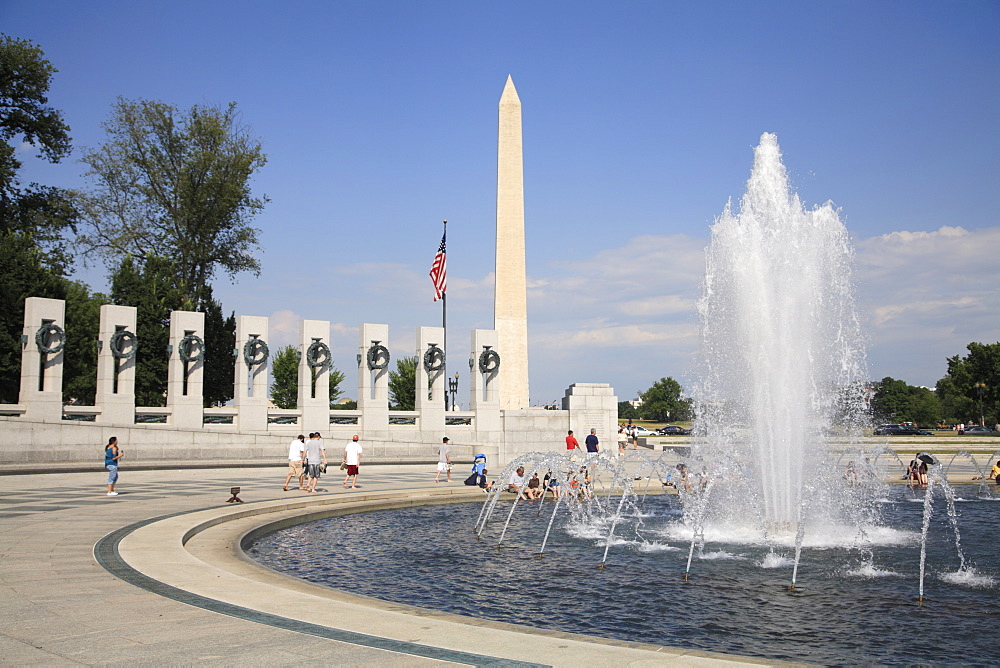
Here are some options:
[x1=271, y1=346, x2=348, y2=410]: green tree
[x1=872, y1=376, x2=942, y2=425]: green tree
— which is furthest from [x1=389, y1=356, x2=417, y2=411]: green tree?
[x1=872, y1=376, x2=942, y2=425]: green tree

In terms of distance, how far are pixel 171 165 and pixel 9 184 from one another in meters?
8.37

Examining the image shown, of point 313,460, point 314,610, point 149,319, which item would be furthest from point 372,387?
point 314,610

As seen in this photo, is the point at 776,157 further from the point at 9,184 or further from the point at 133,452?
the point at 9,184

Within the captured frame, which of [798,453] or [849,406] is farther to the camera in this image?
[849,406]

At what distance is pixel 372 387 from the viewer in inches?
1291

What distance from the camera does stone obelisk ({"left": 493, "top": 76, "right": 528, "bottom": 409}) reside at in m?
38.2

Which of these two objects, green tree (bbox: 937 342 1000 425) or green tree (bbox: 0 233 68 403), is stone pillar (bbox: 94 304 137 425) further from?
green tree (bbox: 937 342 1000 425)

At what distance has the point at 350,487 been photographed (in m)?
21.1

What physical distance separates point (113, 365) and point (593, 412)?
18.2 meters

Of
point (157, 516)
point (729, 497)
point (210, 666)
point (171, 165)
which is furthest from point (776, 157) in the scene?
point (171, 165)

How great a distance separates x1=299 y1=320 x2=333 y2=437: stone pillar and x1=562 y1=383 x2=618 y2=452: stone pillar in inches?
389

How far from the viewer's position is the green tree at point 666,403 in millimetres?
133125

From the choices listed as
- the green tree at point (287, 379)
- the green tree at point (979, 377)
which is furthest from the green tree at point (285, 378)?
the green tree at point (979, 377)

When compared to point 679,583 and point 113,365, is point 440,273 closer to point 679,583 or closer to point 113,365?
point 113,365
